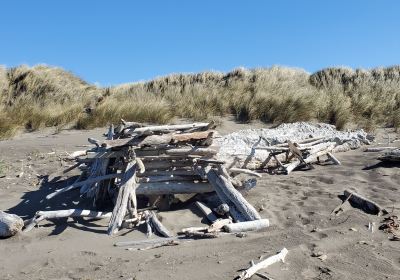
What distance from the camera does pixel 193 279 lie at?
4.26m

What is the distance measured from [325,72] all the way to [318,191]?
1188 cm

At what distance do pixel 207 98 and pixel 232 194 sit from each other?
9.30 m

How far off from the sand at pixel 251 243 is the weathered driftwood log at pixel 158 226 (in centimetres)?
14

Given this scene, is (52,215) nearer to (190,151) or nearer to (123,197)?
(123,197)

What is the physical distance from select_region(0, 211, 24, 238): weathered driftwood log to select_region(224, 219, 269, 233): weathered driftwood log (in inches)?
87.5

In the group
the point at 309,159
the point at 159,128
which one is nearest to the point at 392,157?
→ the point at 309,159

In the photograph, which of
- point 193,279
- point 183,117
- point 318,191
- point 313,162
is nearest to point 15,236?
point 193,279

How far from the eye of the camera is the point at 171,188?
637cm

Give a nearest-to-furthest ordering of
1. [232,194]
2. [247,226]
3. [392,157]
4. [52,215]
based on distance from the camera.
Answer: [247,226]
[52,215]
[232,194]
[392,157]

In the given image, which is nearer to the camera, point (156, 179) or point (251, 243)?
point (251, 243)

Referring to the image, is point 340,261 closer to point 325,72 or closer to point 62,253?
point 62,253

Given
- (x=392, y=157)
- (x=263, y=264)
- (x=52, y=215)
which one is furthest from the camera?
(x=392, y=157)

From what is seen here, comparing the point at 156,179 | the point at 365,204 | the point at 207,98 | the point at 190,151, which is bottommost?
the point at 365,204

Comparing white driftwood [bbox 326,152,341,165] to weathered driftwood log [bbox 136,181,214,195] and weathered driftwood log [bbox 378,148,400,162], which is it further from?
weathered driftwood log [bbox 136,181,214,195]
